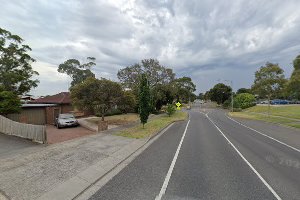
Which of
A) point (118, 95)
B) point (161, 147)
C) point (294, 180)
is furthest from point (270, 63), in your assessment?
point (294, 180)

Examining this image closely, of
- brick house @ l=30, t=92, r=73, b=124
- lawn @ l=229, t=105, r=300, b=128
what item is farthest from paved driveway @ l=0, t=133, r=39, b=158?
lawn @ l=229, t=105, r=300, b=128

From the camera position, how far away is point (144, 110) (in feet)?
73.5

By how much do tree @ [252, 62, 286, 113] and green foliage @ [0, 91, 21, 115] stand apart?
3345 cm

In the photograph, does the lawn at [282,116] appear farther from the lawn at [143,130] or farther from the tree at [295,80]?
the lawn at [143,130]

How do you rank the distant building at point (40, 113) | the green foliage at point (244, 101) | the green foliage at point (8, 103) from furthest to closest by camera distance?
the green foliage at point (244, 101) < the distant building at point (40, 113) < the green foliage at point (8, 103)

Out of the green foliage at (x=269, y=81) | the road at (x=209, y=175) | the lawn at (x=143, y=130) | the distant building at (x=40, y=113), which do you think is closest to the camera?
the road at (x=209, y=175)

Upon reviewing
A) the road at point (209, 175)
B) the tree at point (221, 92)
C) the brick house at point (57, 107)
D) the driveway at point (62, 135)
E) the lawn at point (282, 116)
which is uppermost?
the tree at point (221, 92)

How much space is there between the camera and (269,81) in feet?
119

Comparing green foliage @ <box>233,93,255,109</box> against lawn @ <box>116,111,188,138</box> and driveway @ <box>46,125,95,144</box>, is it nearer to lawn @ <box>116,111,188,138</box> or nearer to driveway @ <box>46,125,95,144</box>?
lawn @ <box>116,111,188,138</box>

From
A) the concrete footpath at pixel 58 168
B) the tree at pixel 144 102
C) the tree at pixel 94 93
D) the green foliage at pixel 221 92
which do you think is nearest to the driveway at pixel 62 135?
the concrete footpath at pixel 58 168

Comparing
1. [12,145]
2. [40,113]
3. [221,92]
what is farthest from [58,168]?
[221,92]

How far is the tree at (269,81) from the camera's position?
36062 mm

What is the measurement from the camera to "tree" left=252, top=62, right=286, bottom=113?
36062 mm

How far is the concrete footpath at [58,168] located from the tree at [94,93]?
1233 cm
